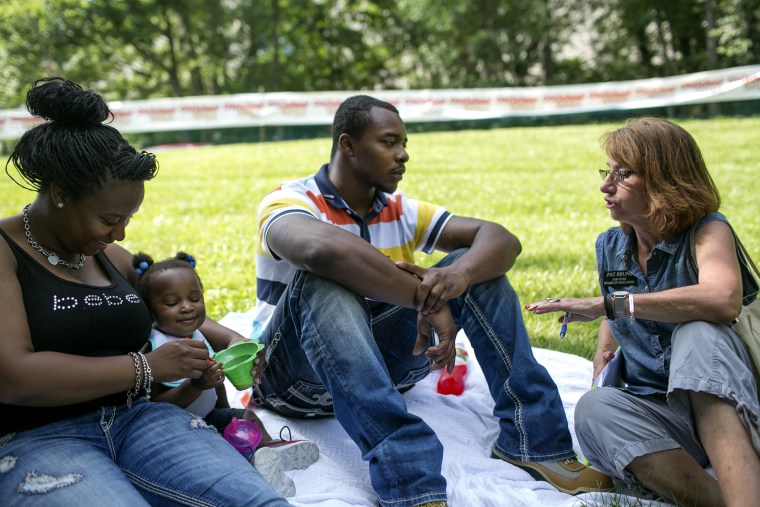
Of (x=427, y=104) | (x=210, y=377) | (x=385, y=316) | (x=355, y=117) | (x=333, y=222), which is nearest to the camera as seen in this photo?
(x=210, y=377)

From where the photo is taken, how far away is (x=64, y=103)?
6.97ft

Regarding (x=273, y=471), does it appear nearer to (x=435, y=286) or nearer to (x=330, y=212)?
(x=435, y=286)

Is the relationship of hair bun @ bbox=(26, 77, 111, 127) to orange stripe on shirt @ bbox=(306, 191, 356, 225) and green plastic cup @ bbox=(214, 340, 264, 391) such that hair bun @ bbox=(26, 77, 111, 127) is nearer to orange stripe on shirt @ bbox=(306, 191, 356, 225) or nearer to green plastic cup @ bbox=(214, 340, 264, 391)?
green plastic cup @ bbox=(214, 340, 264, 391)

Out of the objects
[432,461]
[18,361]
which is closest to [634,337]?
[432,461]

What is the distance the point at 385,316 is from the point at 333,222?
0.52m

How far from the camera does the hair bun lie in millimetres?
2109

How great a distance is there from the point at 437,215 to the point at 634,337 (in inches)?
40.3

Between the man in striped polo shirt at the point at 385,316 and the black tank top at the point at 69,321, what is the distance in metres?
0.58

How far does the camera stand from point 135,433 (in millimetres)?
2133

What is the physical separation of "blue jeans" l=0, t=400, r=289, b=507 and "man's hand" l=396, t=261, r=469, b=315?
0.87 metres

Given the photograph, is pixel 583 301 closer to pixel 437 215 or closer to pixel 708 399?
pixel 708 399

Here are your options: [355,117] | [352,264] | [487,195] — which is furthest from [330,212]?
[487,195]

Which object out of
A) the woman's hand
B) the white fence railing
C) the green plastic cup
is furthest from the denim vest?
the white fence railing

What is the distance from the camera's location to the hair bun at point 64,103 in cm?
211
